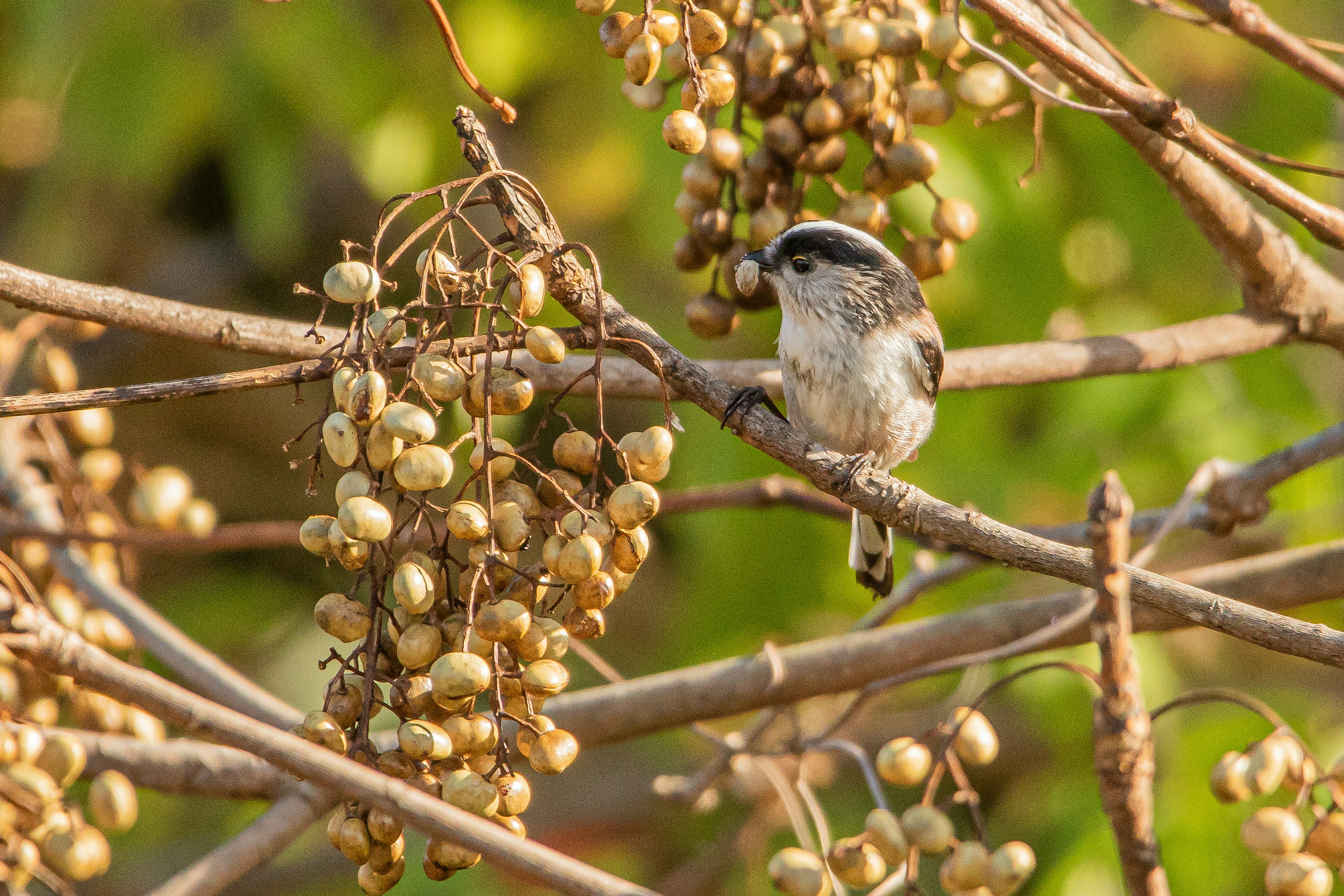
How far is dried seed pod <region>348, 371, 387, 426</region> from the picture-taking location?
1.41 m

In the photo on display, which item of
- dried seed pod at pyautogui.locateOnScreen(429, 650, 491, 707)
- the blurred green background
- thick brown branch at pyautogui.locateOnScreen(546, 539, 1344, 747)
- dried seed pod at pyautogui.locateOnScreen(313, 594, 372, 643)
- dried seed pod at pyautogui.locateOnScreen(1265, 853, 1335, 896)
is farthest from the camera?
the blurred green background

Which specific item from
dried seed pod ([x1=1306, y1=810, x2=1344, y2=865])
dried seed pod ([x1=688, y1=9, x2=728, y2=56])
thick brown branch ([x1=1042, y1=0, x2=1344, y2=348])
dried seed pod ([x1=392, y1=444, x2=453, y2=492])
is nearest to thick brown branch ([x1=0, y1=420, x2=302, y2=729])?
dried seed pod ([x1=392, y1=444, x2=453, y2=492])

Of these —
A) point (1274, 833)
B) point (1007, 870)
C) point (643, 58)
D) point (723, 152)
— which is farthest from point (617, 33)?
point (1274, 833)

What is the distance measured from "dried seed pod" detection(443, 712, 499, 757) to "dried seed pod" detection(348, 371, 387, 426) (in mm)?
352

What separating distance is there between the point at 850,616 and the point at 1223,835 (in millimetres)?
1316

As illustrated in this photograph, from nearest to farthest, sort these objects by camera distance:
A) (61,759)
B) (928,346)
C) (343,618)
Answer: (343,618) < (61,759) < (928,346)

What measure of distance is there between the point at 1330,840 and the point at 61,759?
194 centimetres

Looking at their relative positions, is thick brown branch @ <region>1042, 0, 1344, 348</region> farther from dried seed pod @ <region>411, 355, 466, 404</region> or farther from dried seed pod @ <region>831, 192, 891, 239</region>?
dried seed pod @ <region>411, 355, 466, 404</region>

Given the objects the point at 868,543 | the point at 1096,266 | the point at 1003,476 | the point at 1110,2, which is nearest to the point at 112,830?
the point at 868,543

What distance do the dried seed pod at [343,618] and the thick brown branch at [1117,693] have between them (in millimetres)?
791

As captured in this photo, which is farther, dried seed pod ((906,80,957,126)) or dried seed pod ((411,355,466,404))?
dried seed pod ((906,80,957,126))

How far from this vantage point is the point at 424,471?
55.4 inches

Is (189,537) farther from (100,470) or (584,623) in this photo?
(584,623)

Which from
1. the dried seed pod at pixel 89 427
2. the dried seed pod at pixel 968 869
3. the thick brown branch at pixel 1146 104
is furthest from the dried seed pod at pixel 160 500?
the thick brown branch at pixel 1146 104
